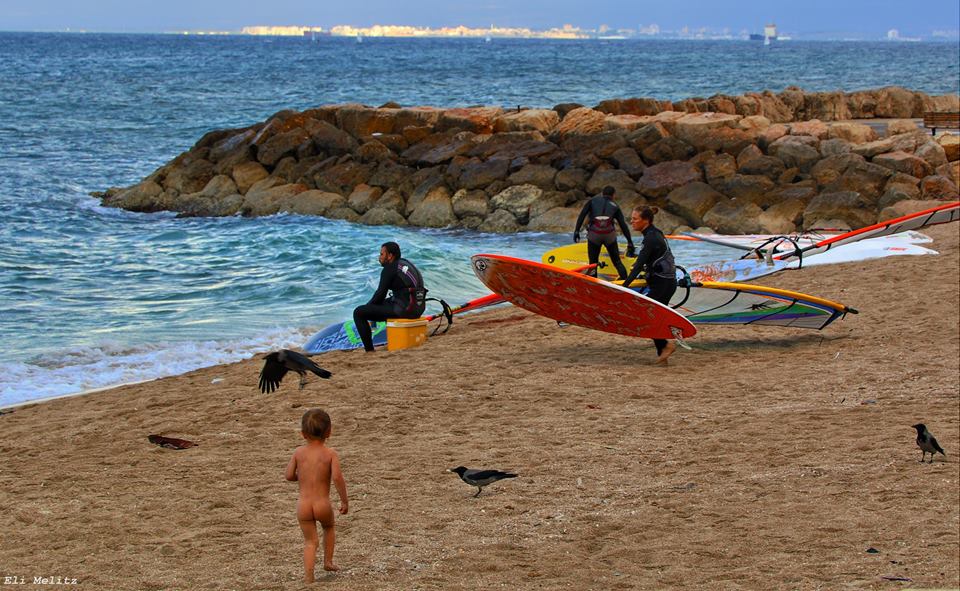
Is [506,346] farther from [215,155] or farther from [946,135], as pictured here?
[215,155]

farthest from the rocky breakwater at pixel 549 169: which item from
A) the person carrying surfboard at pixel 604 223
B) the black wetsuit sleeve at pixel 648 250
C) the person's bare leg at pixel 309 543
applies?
the person's bare leg at pixel 309 543

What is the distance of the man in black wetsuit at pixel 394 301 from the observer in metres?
11.0

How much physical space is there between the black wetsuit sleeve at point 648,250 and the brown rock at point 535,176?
1305cm

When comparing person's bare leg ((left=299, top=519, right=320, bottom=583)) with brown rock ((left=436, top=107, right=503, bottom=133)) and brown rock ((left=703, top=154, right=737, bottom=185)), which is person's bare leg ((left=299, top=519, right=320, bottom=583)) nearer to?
brown rock ((left=703, top=154, right=737, bottom=185))

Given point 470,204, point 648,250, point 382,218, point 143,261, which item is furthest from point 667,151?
point 648,250

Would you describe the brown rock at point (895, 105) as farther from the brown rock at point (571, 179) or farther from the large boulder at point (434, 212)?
the large boulder at point (434, 212)

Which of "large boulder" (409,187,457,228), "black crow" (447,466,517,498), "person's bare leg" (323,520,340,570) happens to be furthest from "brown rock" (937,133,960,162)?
"person's bare leg" (323,520,340,570)

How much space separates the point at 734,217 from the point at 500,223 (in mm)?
4577

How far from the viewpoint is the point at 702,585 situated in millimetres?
5273

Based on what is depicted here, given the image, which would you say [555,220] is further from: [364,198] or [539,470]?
[539,470]

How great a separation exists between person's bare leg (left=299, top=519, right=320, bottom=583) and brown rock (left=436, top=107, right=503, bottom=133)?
854 inches

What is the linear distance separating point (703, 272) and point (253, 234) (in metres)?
10.2

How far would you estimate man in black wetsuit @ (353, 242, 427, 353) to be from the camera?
11.0 meters

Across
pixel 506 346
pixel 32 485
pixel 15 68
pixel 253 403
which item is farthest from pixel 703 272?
pixel 15 68
